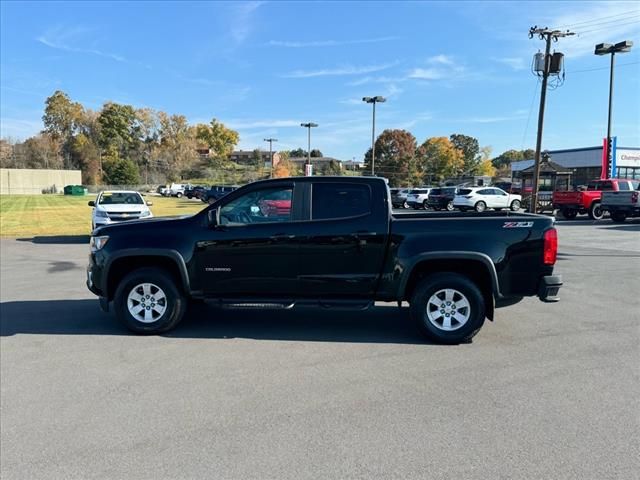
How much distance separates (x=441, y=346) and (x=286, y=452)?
279 cm

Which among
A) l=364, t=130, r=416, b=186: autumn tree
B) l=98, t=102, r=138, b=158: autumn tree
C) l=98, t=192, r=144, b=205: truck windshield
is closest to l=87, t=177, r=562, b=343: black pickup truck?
l=98, t=192, r=144, b=205: truck windshield

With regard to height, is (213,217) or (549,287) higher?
(213,217)

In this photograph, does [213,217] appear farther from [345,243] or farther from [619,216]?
[619,216]

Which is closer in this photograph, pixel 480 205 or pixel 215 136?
pixel 480 205

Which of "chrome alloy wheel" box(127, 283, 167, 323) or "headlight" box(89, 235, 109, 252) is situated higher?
"headlight" box(89, 235, 109, 252)

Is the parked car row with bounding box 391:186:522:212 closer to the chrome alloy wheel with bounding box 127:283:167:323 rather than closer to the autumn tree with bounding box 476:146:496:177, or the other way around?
the chrome alloy wheel with bounding box 127:283:167:323

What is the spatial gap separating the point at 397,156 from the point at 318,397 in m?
94.0

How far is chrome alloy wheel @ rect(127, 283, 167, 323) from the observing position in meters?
6.15

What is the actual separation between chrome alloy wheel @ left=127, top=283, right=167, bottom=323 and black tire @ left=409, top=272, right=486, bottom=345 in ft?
10.0

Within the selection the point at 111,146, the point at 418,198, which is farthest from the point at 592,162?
the point at 111,146

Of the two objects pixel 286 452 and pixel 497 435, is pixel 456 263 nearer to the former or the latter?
pixel 497 435

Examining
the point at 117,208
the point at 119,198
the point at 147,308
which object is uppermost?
the point at 119,198

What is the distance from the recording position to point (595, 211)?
25.7 m

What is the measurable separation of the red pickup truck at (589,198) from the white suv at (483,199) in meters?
A: 5.94
